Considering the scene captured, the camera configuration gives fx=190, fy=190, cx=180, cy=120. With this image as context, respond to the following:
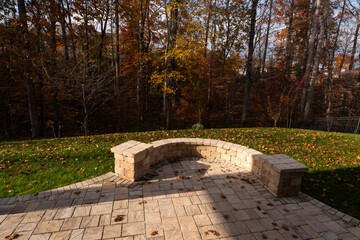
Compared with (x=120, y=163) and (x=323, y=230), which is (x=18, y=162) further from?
(x=323, y=230)

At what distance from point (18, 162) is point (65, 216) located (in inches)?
124

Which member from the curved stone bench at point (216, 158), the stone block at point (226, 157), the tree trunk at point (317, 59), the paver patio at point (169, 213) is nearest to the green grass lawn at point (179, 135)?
the paver patio at point (169, 213)

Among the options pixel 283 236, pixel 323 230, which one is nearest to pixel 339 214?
pixel 323 230

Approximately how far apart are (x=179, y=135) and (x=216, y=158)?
96.6 inches

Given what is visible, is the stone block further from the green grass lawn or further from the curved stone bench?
the green grass lawn

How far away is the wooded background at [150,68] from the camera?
9.35 metres

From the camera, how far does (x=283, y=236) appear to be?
291 centimetres

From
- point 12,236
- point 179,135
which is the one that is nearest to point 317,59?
point 179,135

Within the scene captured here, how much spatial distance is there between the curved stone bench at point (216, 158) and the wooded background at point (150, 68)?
5.16 m

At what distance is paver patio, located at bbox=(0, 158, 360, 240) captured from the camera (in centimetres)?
291

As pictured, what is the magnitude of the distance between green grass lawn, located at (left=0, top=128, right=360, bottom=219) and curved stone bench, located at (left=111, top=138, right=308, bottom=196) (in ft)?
2.49

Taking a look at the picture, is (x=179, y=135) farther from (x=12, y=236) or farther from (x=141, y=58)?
(x=141, y=58)

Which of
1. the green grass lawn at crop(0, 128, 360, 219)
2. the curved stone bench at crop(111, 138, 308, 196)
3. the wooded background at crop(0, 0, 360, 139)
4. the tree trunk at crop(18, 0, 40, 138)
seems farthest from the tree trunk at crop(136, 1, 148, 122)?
the curved stone bench at crop(111, 138, 308, 196)

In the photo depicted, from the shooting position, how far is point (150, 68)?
1650 cm
